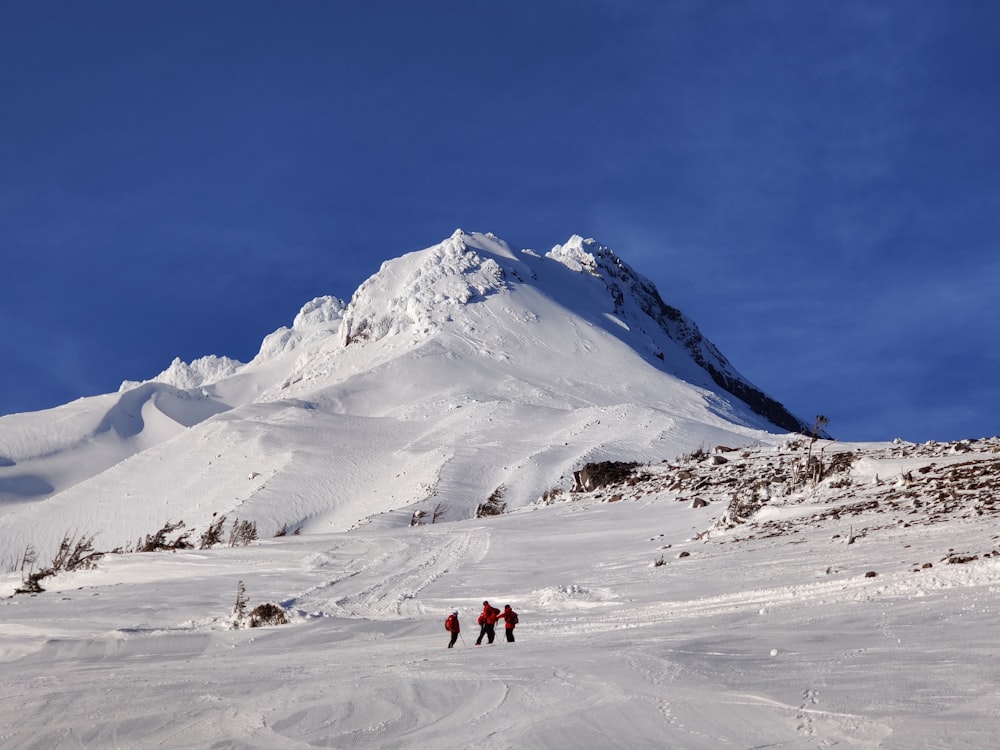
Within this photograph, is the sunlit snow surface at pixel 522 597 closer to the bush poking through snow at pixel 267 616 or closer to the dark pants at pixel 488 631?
the bush poking through snow at pixel 267 616

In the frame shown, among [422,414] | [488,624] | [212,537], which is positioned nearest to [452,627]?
Result: [488,624]

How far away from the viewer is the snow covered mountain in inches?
1500

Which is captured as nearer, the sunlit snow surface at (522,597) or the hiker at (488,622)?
the sunlit snow surface at (522,597)

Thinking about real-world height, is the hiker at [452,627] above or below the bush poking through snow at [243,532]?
below

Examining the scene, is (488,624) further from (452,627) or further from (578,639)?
(578,639)

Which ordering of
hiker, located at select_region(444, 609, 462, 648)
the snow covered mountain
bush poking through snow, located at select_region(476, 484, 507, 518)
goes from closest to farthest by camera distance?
hiker, located at select_region(444, 609, 462, 648)
bush poking through snow, located at select_region(476, 484, 507, 518)
the snow covered mountain

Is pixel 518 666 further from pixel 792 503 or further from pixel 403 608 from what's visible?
pixel 792 503

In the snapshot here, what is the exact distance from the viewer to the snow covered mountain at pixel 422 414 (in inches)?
1500

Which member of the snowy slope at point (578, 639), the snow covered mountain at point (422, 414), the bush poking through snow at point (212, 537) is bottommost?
the snowy slope at point (578, 639)

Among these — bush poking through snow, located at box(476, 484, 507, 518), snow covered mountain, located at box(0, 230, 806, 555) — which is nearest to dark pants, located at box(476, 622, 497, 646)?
snow covered mountain, located at box(0, 230, 806, 555)

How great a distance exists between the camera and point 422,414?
2223 inches

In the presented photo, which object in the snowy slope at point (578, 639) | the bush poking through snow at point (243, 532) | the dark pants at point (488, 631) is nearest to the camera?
the snowy slope at point (578, 639)

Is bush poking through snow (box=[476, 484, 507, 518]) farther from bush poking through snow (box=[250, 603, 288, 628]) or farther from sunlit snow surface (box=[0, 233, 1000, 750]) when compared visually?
bush poking through snow (box=[250, 603, 288, 628])

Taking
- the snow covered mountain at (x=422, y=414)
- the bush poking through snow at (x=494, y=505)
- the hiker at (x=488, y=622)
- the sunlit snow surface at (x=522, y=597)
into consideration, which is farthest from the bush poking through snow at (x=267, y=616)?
the bush poking through snow at (x=494, y=505)
